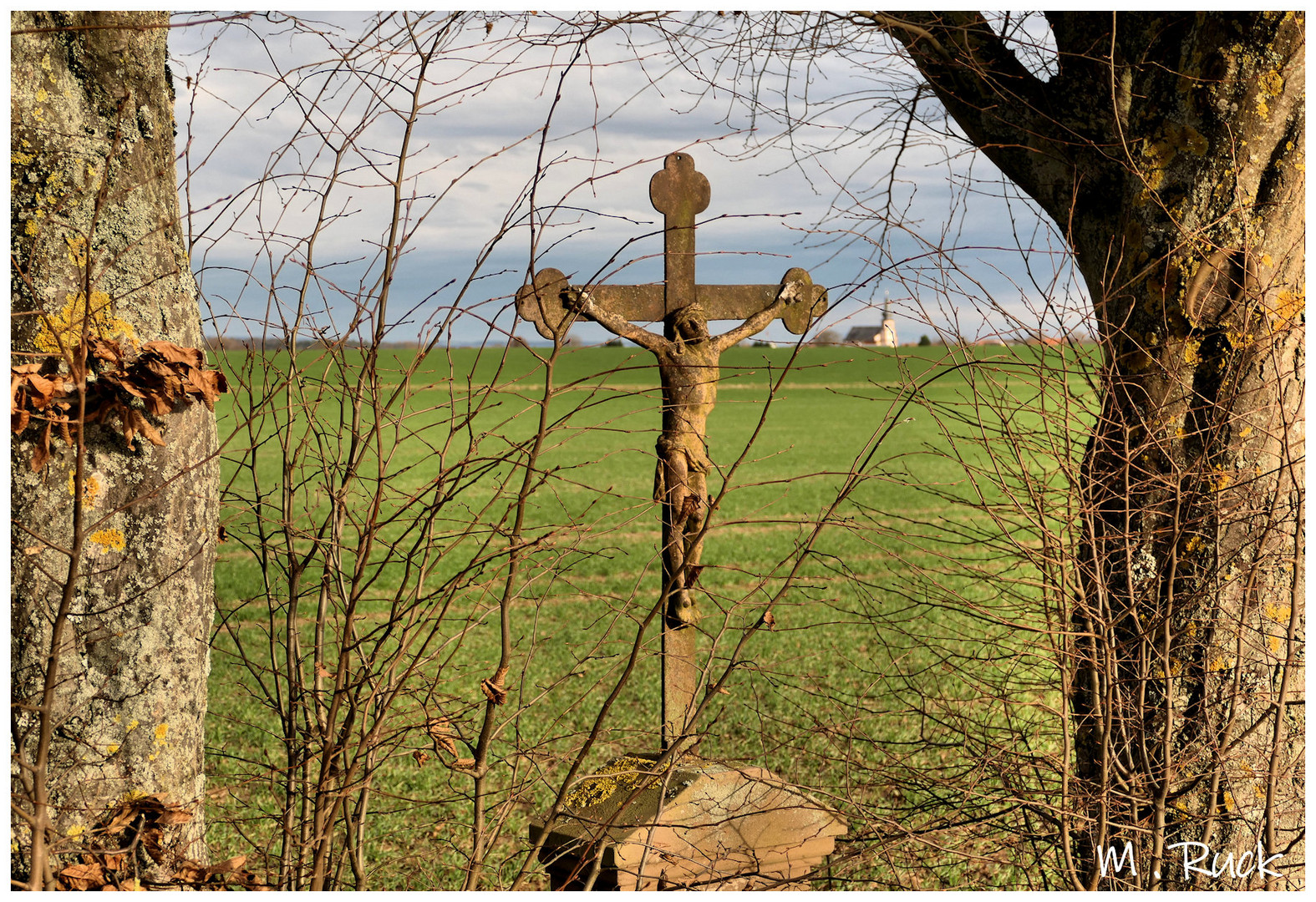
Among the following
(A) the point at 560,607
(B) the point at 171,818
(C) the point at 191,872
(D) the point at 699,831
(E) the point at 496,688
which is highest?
(E) the point at 496,688

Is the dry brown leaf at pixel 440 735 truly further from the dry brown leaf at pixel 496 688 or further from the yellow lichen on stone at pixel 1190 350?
the yellow lichen on stone at pixel 1190 350

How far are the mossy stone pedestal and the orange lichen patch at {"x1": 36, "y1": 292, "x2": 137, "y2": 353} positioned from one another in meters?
1.65

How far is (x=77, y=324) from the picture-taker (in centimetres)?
202

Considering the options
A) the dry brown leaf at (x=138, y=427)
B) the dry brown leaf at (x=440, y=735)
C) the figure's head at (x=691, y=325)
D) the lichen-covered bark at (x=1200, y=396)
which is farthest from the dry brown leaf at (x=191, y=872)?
the lichen-covered bark at (x=1200, y=396)

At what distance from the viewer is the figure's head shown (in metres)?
3.29

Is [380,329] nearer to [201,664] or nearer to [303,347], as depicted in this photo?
[303,347]

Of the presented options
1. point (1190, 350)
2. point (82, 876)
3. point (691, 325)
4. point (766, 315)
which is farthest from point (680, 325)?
point (82, 876)

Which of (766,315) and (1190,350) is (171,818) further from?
(1190,350)

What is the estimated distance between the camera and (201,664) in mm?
2225

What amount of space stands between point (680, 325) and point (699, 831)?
1.56 m

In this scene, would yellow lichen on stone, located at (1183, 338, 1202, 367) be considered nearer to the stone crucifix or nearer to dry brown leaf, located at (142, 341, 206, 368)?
the stone crucifix

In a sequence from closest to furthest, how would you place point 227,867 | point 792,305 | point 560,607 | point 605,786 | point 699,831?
point 227,867, point 699,831, point 605,786, point 792,305, point 560,607

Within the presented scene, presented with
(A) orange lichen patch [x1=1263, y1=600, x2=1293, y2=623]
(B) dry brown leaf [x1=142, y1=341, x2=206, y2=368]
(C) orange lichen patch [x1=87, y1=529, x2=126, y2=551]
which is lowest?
(A) orange lichen patch [x1=1263, y1=600, x2=1293, y2=623]

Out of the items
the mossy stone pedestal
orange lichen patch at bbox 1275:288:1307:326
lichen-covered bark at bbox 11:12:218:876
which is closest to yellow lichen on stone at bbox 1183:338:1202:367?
orange lichen patch at bbox 1275:288:1307:326
